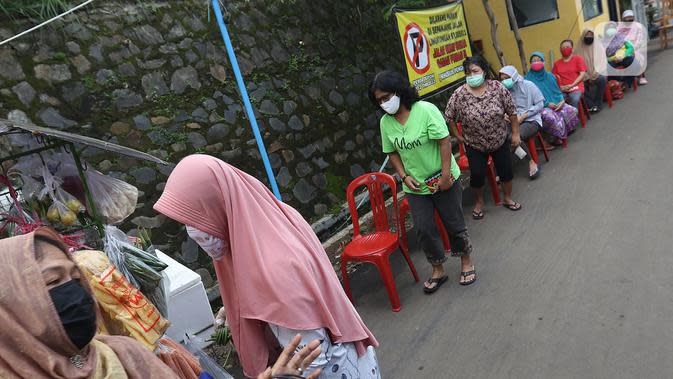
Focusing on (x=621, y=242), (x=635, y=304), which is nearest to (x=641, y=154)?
(x=621, y=242)

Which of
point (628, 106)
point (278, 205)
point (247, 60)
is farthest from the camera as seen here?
point (628, 106)

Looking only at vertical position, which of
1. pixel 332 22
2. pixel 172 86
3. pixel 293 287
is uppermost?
pixel 332 22

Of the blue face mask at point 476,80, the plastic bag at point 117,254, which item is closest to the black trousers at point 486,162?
the blue face mask at point 476,80

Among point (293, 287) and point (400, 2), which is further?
point (400, 2)

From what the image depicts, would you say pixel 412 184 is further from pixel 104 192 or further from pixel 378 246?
pixel 104 192

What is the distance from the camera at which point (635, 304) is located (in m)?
2.93

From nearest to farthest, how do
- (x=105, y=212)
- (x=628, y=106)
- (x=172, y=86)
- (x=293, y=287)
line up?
1. (x=293, y=287)
2. (x=105, y=212)
3. (x=172, y=86)
4. (x=628, y=106)

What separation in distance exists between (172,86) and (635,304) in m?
4.32

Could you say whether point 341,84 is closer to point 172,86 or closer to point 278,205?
point 172,86

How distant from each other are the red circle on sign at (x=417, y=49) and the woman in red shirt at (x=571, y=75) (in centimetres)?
329

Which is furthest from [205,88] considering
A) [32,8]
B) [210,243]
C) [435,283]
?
[210,243]

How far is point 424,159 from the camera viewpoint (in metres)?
3.36

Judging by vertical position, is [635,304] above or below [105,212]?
below

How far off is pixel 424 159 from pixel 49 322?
8.83ft
